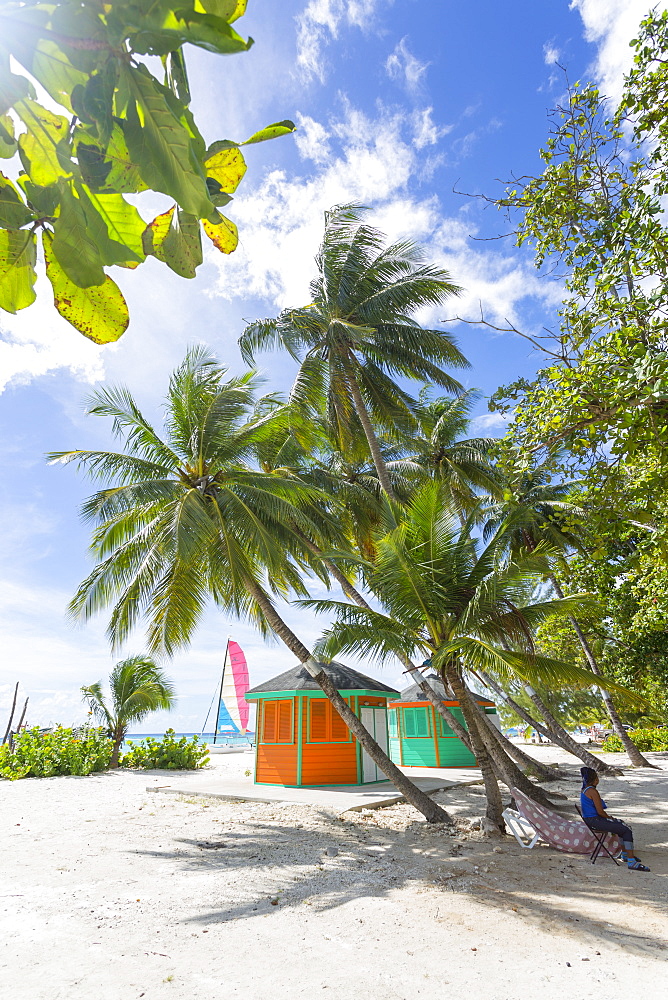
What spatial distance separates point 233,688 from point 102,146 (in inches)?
1320

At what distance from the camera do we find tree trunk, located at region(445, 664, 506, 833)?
27.7 ft

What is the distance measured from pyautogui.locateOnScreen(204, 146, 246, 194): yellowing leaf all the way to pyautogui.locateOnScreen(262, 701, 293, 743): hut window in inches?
566

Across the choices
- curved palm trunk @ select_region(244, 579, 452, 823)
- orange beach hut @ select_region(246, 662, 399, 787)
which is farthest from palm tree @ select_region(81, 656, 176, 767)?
curved palm trunk @ select_region(244, 579, 452, 823)

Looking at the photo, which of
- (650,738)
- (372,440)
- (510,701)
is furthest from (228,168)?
(650,738)

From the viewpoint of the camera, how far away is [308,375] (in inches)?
496

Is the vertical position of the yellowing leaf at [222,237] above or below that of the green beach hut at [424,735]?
above

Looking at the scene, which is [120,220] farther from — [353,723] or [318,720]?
[318,720]

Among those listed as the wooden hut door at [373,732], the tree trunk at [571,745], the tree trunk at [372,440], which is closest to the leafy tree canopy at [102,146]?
the tree trunk at [372,440]

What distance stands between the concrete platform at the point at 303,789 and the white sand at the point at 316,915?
69.5 inches

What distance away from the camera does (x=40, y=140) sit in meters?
1.02

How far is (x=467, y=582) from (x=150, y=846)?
237 inches

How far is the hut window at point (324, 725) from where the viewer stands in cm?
1391

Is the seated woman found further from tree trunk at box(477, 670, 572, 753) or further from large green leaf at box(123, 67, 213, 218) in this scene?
large green leaf at box(123, 67, 213, 218)

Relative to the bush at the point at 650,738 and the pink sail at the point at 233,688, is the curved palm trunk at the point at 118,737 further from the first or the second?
the bush at the point at 650,738
